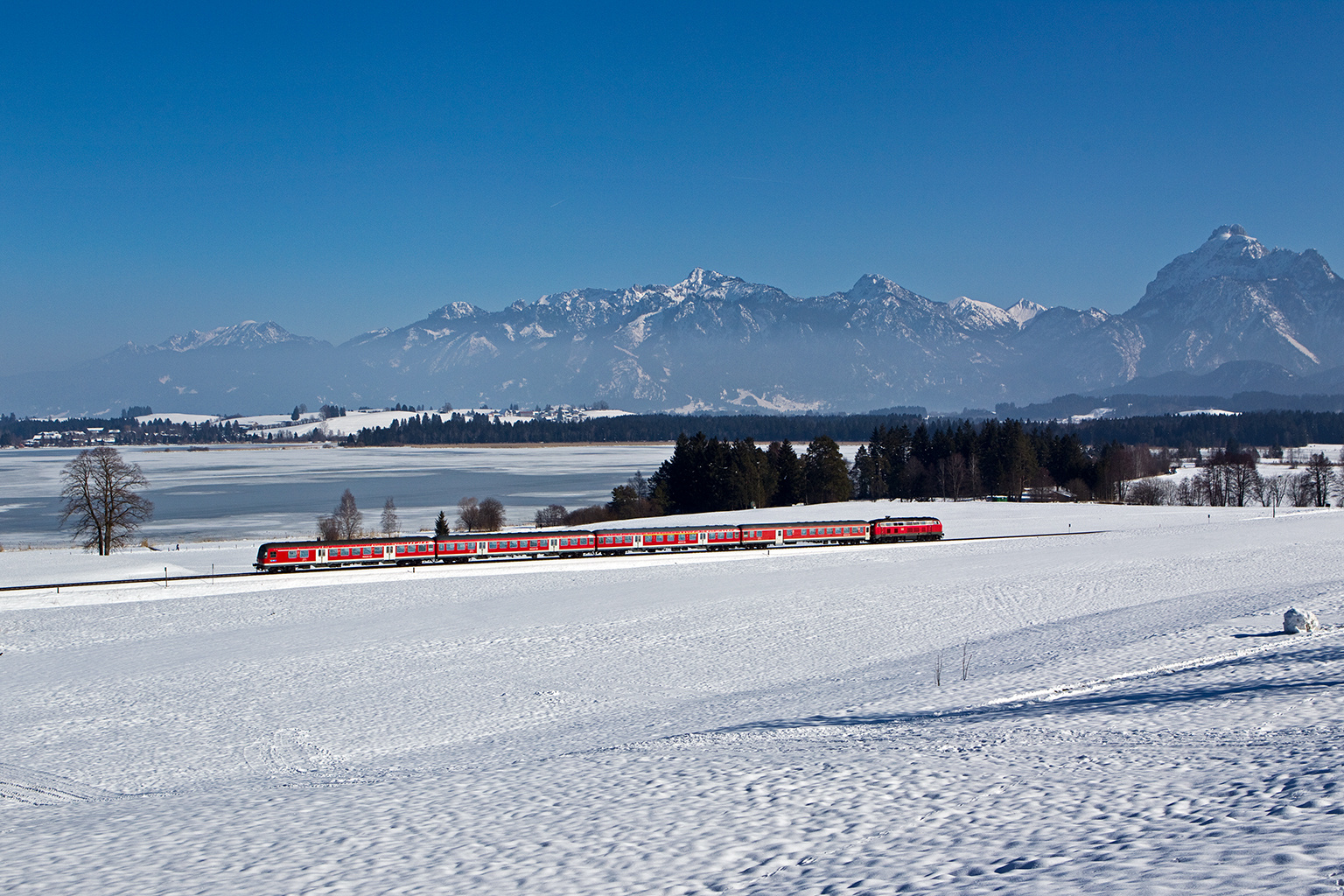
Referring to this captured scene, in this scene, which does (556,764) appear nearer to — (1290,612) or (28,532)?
(1290,612)

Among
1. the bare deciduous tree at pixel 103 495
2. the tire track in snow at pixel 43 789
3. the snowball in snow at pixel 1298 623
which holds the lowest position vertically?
the tire track in snow at pixel 43 789

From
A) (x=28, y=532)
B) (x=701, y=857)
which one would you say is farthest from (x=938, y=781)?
(x=28, y=532)

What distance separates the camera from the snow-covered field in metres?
9.41

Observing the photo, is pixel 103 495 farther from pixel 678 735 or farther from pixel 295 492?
pixel 295 492

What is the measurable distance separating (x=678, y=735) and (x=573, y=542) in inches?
1509

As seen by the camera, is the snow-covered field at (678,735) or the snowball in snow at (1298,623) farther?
the snowball in snow at (1298,623)

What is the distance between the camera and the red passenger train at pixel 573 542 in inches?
1940

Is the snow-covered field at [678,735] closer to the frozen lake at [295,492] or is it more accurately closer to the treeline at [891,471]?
the frozen lake at [295,492]

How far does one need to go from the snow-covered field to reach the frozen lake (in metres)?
44.2

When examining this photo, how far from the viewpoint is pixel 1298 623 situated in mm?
24266

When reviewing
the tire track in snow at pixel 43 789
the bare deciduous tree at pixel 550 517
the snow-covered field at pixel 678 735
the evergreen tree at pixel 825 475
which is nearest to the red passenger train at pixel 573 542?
the snow-covered field at pixel 678 735

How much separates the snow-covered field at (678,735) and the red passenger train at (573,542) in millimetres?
4299

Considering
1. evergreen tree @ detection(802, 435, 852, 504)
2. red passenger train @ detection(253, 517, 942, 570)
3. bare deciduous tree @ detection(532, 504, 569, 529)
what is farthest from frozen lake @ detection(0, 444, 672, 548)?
evergreen tree @ detection(802, 435, 852, 504)

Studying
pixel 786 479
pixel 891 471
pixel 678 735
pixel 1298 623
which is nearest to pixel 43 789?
A: pixel 678 735
